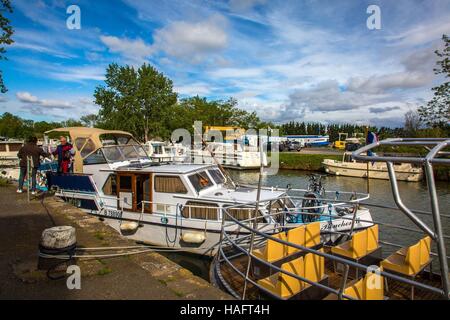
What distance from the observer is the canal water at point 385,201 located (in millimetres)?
9789

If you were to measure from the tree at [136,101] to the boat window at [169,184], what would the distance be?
29.7 metres

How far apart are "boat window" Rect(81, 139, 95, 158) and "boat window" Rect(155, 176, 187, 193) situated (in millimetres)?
3416

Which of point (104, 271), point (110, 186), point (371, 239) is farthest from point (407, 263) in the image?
point (110, 186)

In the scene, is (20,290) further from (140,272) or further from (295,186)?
(295,186)

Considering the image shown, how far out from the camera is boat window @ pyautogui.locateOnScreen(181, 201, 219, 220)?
9.18m

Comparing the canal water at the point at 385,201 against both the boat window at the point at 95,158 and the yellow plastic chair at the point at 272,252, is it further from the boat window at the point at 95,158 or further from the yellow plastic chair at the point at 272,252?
the boat window at the point at 95,158

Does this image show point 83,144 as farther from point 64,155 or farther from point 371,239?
point 371,239

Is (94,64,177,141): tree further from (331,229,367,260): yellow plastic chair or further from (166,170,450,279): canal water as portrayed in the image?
(331,229,367,260): yellow plastic chair

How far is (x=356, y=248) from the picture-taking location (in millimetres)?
5238

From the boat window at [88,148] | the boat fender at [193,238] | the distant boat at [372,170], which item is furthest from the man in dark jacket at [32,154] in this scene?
the distant boat at [372,170]

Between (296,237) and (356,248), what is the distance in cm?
104

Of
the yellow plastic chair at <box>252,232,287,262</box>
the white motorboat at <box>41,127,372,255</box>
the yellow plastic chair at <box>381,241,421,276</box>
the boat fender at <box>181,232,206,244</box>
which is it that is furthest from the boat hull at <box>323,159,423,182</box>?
the yellow plastic chair at <box>252,232,287,262</box>

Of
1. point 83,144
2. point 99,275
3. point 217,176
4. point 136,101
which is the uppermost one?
point 136,101

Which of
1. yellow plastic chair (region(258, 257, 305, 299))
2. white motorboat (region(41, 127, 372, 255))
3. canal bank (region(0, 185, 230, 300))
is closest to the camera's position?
canal bank (region(0, 185, 230, 300))
